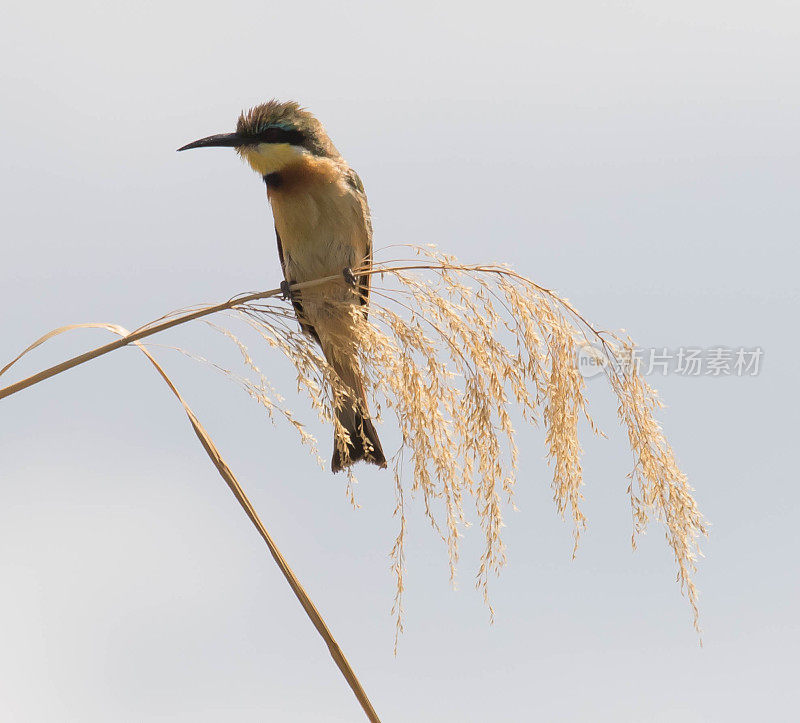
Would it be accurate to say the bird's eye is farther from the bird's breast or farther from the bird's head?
the bird's breast

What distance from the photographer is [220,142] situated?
3.10 meters

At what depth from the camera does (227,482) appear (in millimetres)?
1646

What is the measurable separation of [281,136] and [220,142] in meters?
0.39

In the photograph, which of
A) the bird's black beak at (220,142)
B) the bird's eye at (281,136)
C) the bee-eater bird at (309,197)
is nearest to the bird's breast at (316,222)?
the bee-eater bird at (309,197)

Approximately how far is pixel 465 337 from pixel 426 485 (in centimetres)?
36

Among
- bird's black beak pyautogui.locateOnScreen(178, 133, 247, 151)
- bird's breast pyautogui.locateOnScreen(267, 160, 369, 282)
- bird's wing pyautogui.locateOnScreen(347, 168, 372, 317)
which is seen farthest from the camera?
bird's wing pyautogui.locateOnScreen(347, 168, 372, 317)

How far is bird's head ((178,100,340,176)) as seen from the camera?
3328mm

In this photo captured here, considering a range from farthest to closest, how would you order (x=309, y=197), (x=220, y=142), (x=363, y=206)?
(x=363, y=206) < (x=309, y=197) < (x=220, y=142)

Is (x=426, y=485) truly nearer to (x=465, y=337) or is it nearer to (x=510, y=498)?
(x=510, y=498)

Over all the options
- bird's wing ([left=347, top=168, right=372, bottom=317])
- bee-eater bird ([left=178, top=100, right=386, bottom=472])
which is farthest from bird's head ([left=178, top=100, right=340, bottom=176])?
bird's wing ([left=347, top=168, right=372, bottom=317])

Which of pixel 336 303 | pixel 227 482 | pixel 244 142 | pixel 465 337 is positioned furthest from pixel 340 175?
pixel 227 482

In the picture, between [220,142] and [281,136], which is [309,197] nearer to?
[281,136]

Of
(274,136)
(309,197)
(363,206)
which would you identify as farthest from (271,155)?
(363,206)

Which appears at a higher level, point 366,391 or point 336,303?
point 336,303
